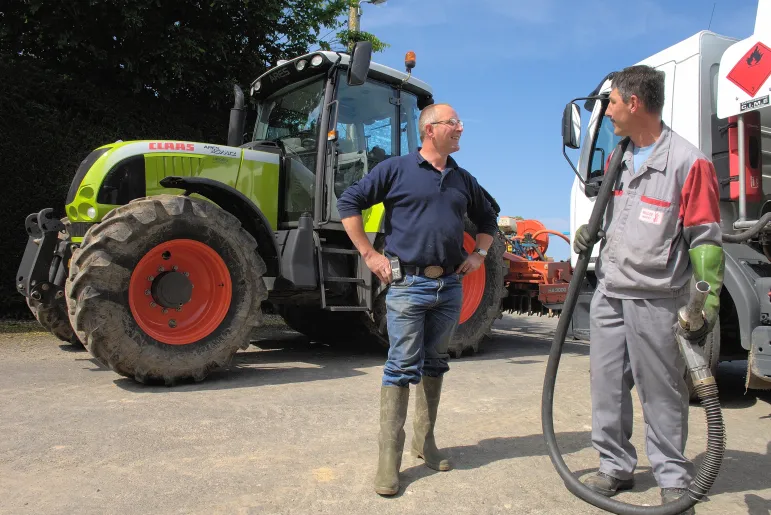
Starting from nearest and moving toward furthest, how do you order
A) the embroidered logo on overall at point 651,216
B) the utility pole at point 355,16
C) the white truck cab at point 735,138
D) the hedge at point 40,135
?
1. the embroidered logo on overall at point 651,216
2. the white truck cab at point 735,138
3. the hedge at point 40,135
4. the utility pole at point 355,16

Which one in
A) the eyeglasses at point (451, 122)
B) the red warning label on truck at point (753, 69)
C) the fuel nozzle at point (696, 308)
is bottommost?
the fuel nozzle at point (696, 308)

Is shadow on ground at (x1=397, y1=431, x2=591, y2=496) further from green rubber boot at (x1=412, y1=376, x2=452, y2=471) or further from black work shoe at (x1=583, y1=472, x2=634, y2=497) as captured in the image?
black work shoe at (x1=583, y1=472, x2=634, y2=497)

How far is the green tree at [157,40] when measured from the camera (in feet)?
29.0

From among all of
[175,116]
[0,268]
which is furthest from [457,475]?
[175,116]

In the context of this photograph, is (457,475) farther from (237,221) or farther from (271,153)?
(271,153)

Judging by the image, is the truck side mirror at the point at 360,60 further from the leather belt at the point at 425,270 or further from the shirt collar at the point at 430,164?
the leather belt at the point at 425,270

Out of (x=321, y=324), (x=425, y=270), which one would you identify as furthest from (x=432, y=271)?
(x=321, y=324)

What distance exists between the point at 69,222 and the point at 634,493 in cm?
501

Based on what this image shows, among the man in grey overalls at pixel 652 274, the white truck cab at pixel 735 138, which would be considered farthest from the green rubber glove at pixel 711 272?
the white truck cab at pixel 735 138

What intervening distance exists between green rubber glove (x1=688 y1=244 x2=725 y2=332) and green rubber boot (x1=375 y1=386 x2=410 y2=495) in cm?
136

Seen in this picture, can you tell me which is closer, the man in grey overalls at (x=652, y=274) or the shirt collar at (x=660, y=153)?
the man in grey overalls at (x=652, y=274)

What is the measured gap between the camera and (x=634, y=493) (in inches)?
117

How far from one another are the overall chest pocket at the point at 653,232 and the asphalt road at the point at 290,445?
3.58ft

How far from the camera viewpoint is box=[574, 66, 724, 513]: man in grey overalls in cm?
269
